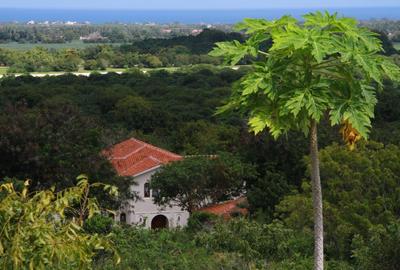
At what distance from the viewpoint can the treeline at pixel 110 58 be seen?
3361 inches

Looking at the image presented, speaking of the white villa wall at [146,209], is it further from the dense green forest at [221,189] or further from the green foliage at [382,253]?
the green foliage at [382,253]

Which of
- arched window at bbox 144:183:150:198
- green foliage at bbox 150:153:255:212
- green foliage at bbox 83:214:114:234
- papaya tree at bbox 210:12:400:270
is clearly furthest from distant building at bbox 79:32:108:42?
papaya tree at bbox 210:12:400:270

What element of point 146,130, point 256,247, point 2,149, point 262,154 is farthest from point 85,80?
point 256,247

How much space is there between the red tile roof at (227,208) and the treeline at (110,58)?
188 feet

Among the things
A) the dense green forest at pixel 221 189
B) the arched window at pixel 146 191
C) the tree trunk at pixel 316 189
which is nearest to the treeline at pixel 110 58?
the dense green forest at pixel 221 189

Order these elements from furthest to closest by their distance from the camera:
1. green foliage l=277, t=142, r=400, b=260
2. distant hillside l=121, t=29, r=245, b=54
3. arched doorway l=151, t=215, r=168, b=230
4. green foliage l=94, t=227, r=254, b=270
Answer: distant hillside l=121, t=29, r=245, b=54 < arched doorway l=151, t=215, r=168, b=230 < green foliage l=277, t=142, r=400, b=260 < green foliage l=94, t=227, r=254, b=270

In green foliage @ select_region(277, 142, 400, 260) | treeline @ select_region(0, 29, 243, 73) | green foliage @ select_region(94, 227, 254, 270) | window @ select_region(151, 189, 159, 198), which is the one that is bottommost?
treeline @ select_region(0, 29, 243, 73)

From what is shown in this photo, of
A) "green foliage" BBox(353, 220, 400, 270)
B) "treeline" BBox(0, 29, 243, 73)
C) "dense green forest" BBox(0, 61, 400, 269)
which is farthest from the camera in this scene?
"treeline" BBox(0, 29, 243, 73)

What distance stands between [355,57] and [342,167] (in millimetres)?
11636

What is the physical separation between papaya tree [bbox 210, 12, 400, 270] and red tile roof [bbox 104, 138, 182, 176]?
20996mm

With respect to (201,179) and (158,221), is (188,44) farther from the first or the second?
(201,179)

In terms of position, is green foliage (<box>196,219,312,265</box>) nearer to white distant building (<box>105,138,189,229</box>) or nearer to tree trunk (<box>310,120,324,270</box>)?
tree trunk (<box>310,120,324,270</box>)

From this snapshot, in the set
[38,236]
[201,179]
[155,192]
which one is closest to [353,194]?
[201,179]

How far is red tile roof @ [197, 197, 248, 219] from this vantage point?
21.3 meters
